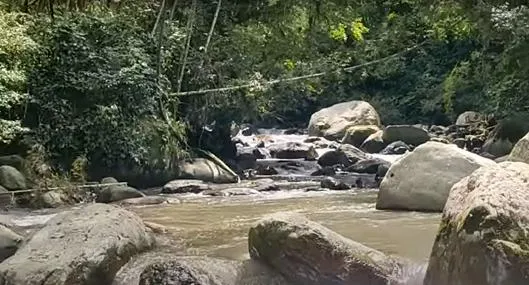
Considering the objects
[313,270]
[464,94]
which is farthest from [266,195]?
[464,94]

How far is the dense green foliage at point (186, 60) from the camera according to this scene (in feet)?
35.4

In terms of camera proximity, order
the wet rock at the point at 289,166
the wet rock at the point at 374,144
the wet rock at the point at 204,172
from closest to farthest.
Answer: the wet rock at the point at 204,172 → the wet rock at the point at 289,166 → the wet rock at the point at 374,144

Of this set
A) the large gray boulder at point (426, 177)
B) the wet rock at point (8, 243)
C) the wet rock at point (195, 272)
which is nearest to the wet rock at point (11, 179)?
the wet rock at point (8, 243)

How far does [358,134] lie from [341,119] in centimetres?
167

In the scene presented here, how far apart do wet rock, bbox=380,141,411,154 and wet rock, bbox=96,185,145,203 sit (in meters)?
8.81

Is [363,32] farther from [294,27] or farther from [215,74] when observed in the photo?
[215,74]

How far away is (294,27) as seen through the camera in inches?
625

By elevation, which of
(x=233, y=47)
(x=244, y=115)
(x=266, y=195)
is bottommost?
(x=266, y=195)

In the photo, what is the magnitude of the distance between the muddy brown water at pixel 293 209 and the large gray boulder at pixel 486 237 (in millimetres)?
787

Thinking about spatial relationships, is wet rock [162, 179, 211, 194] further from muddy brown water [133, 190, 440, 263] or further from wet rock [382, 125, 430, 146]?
wet rock [382, 125, 430, 146]

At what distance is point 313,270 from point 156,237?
6.60 ft

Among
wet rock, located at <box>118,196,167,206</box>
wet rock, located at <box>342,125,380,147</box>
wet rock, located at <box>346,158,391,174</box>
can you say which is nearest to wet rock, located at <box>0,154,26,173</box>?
wet rock, located at <box>118,196,167,206</box>

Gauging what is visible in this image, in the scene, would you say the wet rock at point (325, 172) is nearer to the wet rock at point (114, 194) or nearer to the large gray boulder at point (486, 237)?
the wet rock at point (114, 194)

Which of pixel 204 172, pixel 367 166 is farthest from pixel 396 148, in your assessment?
pixel 204 172
